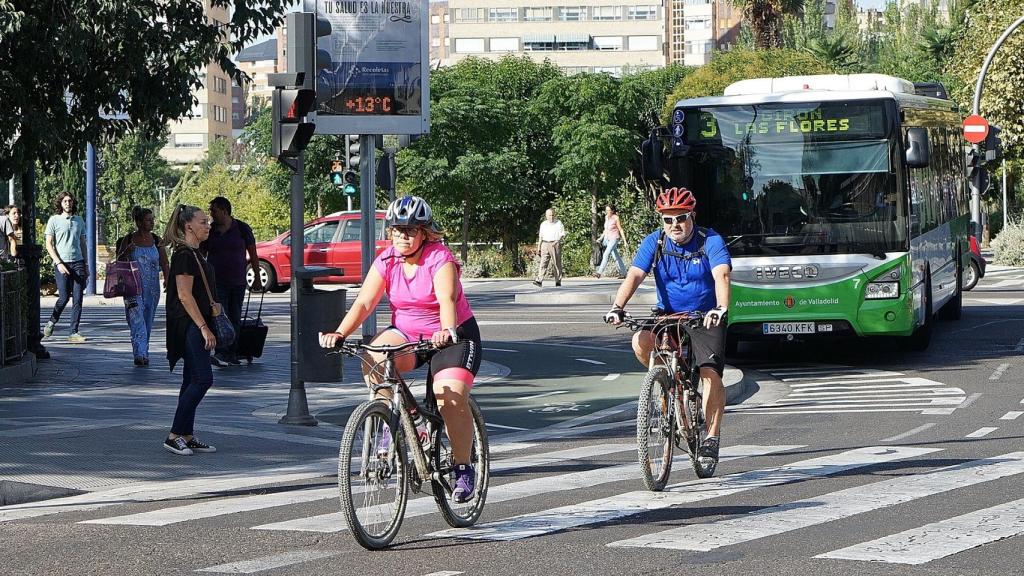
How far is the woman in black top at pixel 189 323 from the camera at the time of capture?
1066cm

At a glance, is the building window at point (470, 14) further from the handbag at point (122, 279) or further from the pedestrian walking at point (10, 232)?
the handbag at point (122, 279)

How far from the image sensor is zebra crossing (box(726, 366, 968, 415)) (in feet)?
44.8

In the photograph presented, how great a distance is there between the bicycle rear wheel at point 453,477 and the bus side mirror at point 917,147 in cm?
967

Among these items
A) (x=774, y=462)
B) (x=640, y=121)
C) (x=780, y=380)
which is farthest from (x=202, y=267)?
(x=640, y=121)

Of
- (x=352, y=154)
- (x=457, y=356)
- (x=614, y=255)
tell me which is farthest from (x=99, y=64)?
(x=614, y=255)

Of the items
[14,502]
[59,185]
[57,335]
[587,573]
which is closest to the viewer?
[587,573]

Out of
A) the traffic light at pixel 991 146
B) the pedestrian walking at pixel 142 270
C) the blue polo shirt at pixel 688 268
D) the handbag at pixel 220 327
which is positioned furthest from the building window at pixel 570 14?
the blue polo shirt at pixel 688 268

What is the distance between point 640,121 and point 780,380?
39.2 meters

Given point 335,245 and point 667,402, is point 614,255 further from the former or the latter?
point 667,402

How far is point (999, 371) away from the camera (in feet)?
53.9

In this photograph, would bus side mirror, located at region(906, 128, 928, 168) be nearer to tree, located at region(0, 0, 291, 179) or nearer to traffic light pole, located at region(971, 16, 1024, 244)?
tree, located at region(0, 0, 291, 179)

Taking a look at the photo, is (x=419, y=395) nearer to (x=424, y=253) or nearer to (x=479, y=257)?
(x=424, y=253)

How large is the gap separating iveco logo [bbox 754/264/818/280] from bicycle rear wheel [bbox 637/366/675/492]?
26.4 ft

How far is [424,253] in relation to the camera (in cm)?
760
